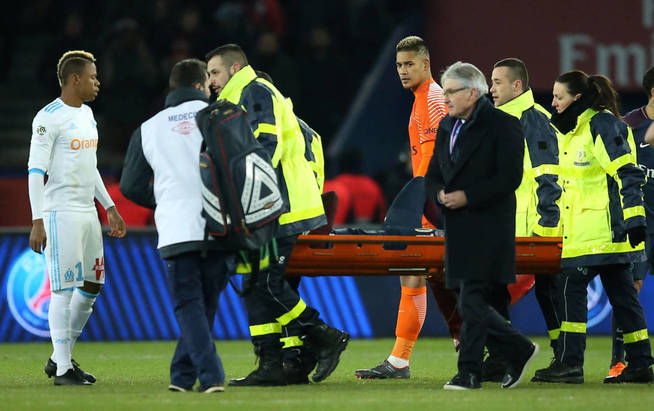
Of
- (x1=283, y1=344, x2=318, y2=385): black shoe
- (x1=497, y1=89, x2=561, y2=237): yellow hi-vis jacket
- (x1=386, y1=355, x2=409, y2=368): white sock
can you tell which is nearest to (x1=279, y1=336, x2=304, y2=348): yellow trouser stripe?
(x1=283, y1=344, x2=318, y2=385): black shoe

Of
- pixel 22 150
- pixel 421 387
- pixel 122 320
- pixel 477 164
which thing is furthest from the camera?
pixel 22 150

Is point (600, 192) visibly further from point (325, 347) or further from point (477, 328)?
point (325, 347)

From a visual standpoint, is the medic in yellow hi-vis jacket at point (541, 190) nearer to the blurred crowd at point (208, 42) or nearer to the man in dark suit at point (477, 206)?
the man in dark suit at point (477, 206)

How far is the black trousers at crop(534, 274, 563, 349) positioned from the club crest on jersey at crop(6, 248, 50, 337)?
494 cm

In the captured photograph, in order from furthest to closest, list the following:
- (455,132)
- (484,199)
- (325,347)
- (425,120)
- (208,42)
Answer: (208,42) → (425,120) → (325,347) → (455,132) → (484,199)

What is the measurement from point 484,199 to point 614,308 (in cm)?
154

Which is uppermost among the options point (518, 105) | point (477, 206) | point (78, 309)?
point (518, 105)

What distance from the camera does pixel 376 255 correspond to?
8.35 metres

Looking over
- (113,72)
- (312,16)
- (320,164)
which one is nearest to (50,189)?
(320,164)

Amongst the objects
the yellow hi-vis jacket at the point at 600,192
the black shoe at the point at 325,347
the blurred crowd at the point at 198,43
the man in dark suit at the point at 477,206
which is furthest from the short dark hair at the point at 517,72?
the blurred crowd at the point at 198,43

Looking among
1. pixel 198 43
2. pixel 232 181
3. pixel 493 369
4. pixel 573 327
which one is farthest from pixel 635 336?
Result: pixel 198 43

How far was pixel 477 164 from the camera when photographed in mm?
7414

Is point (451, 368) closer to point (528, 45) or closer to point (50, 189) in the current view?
point (50, 189)

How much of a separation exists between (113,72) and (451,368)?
8.60 meters
